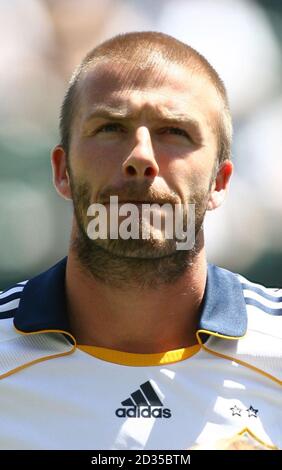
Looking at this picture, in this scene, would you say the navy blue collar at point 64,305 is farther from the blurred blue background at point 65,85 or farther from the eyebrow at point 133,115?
the blurred blue background at point 65,85

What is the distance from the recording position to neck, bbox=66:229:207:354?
5.57ft

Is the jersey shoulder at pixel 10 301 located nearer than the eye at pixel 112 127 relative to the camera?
No

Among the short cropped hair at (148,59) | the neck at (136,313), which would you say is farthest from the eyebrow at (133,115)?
the neck at (136,313)

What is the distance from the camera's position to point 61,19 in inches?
126

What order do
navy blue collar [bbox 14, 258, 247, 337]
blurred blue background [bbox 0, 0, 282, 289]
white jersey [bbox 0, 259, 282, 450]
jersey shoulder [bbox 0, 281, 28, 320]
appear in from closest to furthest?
1. white jersey [bbox 0, 259, 282, 450]
2. navy blue collar [bbox 14, 258, 247, 337]
3. jersey shoulder [bbox 0, 281, 28, 320]
4. blurred blue background [bbox 0, 0, 282, 289]

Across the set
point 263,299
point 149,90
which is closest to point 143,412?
point 263,299

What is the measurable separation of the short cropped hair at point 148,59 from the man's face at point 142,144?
4 centimetres

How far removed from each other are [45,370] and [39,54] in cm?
185

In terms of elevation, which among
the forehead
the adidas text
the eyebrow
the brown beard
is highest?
the forehead

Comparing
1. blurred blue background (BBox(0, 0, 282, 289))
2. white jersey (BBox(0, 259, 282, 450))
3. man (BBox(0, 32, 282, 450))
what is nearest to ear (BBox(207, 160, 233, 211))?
man (BBox(0, 32, 282, 450))

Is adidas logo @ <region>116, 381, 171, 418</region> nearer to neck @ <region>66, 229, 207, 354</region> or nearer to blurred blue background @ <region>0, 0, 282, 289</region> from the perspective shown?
neck @ <region>66, 229, 207, 354</region>

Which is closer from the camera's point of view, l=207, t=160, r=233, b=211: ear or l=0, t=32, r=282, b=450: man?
l=0, t=32, r=282, b=450: man

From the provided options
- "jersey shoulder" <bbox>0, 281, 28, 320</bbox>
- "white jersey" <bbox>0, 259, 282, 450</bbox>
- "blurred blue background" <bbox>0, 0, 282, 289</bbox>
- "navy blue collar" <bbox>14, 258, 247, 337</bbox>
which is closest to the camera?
"white jersey" <bbox>0, 259, 282, 450</bbox>

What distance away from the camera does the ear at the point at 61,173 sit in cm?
181
